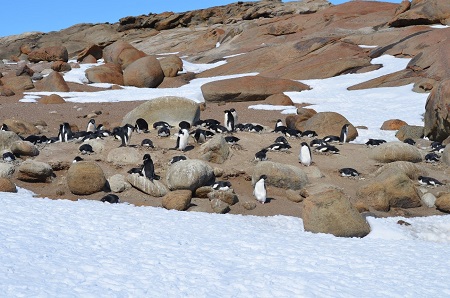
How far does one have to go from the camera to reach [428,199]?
1530 centimetres

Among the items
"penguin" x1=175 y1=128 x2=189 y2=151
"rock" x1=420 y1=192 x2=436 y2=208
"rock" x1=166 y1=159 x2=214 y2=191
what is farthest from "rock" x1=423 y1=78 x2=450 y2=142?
"rock" x1=166 y1=159 x2=214 y2=191

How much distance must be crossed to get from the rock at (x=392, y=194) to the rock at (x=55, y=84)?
2607 centimetres

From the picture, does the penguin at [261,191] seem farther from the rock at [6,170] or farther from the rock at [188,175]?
the rock at [6,170]

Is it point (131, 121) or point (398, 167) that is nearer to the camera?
point (398, 167)

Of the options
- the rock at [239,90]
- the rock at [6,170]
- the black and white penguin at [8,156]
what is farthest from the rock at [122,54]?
the rock at [6,170]

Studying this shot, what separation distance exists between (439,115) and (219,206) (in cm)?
1162

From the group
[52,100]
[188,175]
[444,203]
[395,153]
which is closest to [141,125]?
[188,175]

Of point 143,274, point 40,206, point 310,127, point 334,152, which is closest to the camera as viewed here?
point 143,274

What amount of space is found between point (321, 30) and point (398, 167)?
33.0m

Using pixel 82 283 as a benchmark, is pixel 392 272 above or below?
below

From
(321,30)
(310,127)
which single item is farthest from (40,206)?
(321,30)

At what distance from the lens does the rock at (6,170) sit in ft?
50.7

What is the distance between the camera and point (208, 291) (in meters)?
7.86

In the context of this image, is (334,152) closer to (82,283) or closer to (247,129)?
(247,129)
